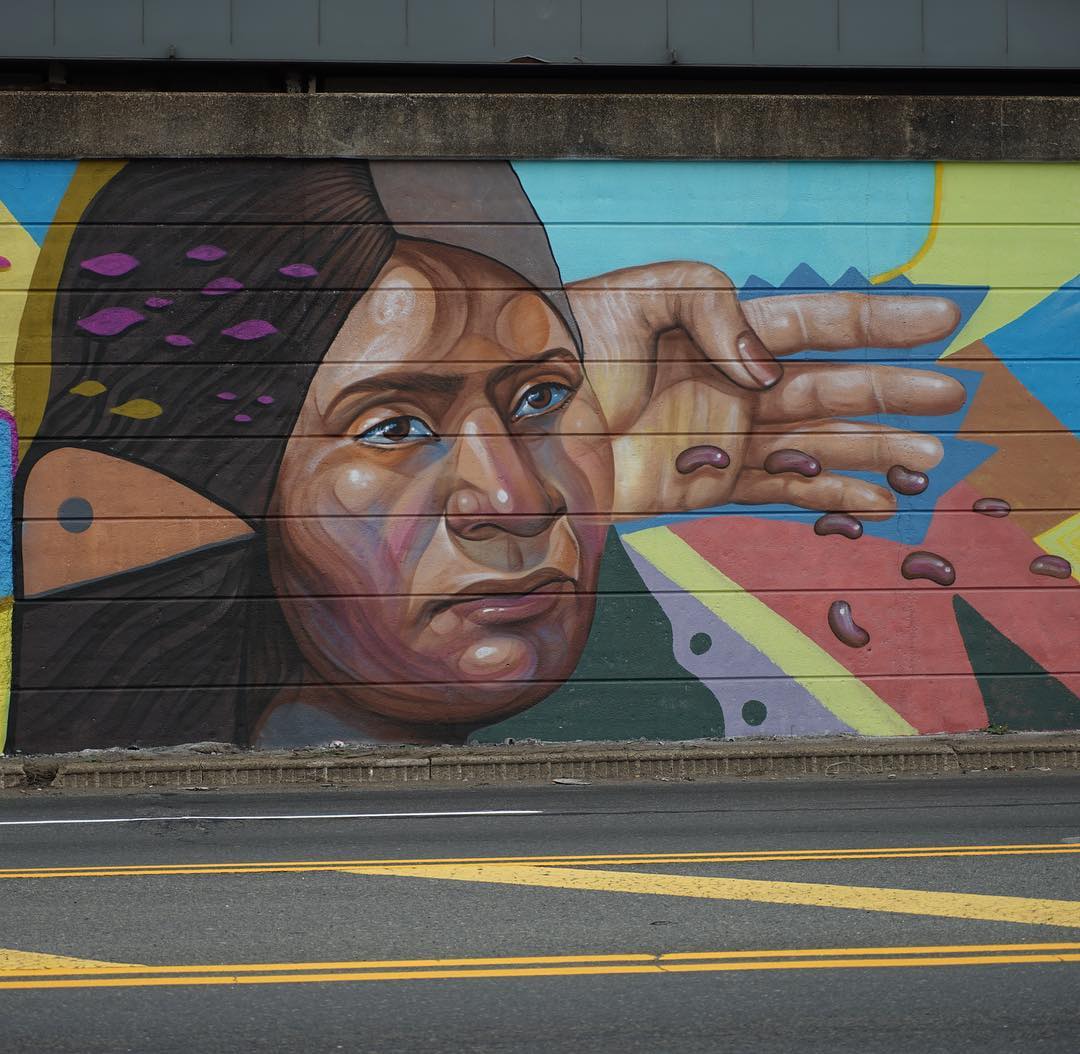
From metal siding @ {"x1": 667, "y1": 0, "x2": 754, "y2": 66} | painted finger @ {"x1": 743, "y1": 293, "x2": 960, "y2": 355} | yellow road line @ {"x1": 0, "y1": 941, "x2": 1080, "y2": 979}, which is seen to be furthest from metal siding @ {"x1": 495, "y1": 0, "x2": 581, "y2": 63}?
yellow road line @ {"x1": 0, "y1": 941, "x2": 1080, "y2": 979}

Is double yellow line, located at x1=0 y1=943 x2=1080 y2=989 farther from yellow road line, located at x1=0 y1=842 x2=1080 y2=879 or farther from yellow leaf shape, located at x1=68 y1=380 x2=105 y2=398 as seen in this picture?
yellow leaf shape, located at x1=68 y1=380 x2=105 y2=398

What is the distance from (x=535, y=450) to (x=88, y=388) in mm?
3453

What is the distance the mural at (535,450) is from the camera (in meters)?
11.6

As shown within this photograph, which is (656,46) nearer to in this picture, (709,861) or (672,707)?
(672,707)

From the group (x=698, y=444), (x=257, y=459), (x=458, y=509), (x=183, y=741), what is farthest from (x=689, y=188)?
(x=183, y=741)

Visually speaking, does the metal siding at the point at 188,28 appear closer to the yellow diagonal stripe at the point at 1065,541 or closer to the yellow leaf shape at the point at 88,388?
the yellow leaf shape at the point at 88,388

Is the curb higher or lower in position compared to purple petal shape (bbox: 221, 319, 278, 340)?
lower

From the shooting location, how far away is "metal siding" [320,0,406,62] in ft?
38.5

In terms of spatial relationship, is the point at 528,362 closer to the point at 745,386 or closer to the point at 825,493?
the point at 745,386

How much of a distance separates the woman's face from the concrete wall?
1.71m

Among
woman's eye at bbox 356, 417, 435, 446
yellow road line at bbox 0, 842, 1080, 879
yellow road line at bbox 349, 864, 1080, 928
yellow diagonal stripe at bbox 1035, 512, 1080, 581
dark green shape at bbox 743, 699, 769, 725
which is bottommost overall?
dark green shape at bbox 743, 699, 769, 725

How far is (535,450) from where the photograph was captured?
38.7 feet

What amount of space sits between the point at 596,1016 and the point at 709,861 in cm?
253

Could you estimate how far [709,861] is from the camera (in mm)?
7336
